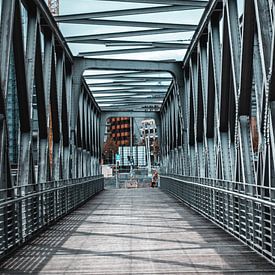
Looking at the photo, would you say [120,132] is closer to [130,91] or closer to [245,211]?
[130,91]

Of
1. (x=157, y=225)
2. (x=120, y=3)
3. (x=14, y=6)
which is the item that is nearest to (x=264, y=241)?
(x=157, y=225)

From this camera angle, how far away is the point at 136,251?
10.0 metres

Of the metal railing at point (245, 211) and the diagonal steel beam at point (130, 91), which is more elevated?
the diagonal steel beam at point (130, 91)

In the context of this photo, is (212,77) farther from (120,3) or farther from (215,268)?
(215,268)

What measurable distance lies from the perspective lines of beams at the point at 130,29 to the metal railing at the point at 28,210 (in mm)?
5834

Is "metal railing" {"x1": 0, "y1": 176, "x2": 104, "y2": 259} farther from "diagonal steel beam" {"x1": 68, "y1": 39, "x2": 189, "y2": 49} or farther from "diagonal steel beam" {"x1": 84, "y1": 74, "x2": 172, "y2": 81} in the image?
"diagonal steel beam" {"x1": 84, "y1": 74, "x2": 172, "y2": 81}

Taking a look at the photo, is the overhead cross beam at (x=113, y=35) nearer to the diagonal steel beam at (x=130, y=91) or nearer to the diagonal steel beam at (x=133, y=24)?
the diagonal steel beam at (x=133, y=24)

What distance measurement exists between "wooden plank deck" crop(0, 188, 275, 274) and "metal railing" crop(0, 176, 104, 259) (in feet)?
0.83

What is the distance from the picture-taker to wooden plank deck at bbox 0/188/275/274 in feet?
27.6

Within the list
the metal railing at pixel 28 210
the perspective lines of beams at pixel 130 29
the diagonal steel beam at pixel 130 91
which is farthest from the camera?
Answer: the diagonal steel beam at pixel 130 91

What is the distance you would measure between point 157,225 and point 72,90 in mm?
12207

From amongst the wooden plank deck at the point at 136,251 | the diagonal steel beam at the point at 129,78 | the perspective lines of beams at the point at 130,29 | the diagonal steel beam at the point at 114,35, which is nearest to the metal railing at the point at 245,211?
the wooden plank deck at the point at 136,251

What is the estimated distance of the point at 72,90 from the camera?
25375mm

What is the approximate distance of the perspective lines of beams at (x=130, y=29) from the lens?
1956 centimetres
